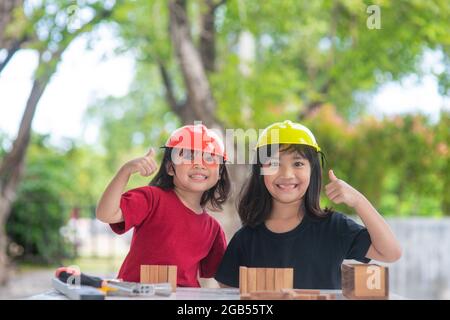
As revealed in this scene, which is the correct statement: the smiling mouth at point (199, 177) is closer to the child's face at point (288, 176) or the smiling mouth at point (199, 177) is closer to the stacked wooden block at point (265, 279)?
the child's face at point (288, 176)

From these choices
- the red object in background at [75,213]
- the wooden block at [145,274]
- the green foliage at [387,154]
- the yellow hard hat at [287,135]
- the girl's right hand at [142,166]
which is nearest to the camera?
the wooden block at [145,274]

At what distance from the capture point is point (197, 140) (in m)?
1.62

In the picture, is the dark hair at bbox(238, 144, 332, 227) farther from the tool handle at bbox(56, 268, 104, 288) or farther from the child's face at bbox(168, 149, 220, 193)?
the tool handle at bbox(56, 268, 104, 288)

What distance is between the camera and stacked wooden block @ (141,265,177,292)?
1.33m

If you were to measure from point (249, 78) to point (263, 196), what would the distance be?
3414mm

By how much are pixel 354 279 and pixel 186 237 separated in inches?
20.3

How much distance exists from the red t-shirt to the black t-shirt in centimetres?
7

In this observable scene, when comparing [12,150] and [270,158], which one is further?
[12,150]

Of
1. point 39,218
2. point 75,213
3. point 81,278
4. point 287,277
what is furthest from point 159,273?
point 75,213

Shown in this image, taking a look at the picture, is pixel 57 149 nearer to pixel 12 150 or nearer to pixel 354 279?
pixel 12 150

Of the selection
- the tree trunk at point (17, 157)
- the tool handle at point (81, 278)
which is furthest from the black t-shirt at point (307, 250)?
the tree trunk at point (17, 157)

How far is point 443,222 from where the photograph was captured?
20.6ft

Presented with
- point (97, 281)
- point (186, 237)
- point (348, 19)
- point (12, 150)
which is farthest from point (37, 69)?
point (97, 281)

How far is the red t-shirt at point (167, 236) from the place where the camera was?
1.61 meters
